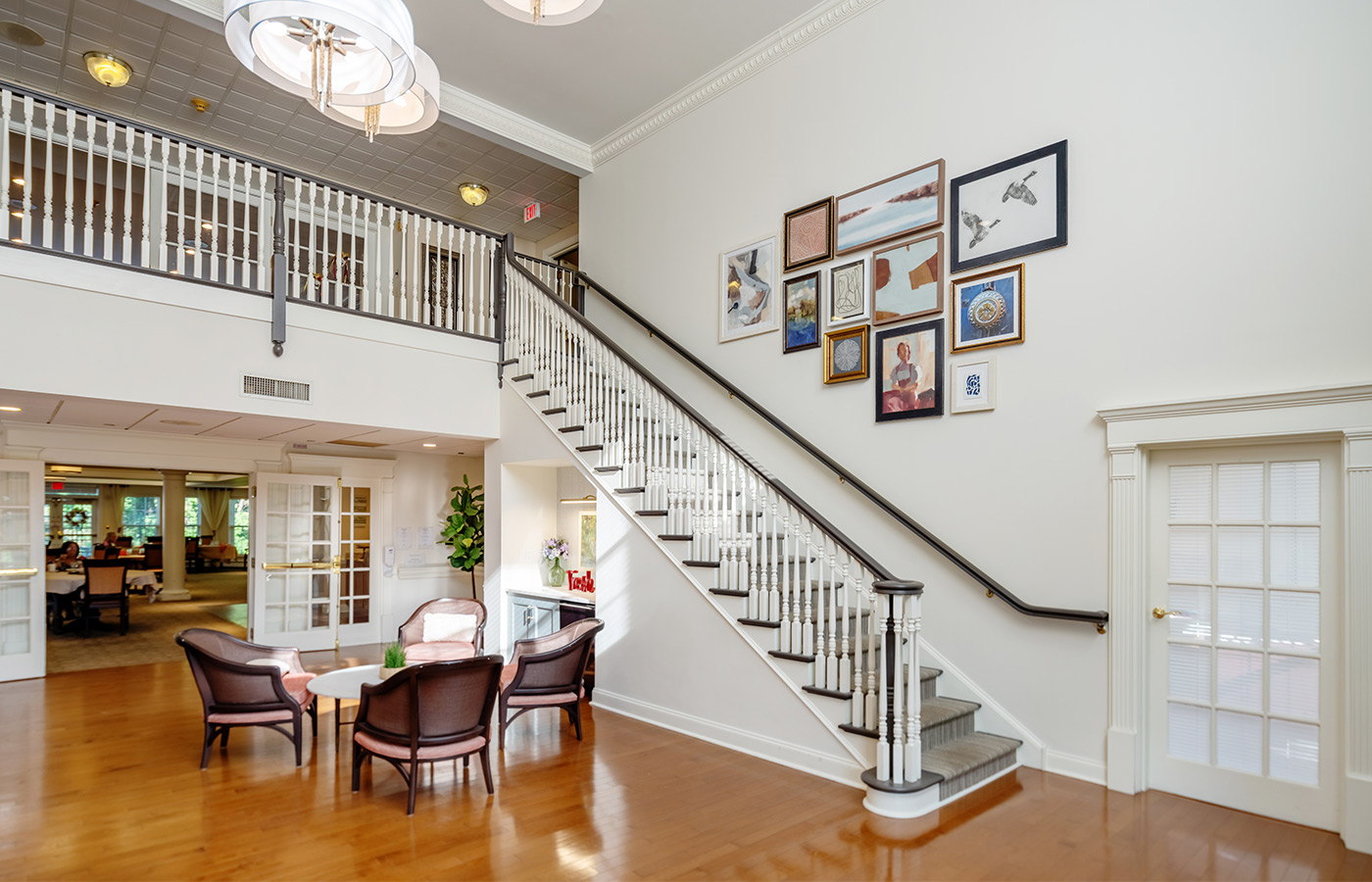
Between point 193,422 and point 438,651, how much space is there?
3078 mm

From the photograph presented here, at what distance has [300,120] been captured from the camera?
27.5ft

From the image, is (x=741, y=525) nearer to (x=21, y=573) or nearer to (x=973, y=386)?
(x=973, y=386)

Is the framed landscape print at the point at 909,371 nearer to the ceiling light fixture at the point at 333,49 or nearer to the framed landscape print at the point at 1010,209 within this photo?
the framed landscape print at the point at 1010,209

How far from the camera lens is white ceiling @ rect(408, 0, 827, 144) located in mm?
6555

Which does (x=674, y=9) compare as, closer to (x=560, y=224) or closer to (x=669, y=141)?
(x=669, y=141)

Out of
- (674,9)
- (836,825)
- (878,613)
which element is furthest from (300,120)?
(836,825)

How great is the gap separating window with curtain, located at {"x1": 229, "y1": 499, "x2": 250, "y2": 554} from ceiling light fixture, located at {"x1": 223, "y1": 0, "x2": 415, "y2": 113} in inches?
814

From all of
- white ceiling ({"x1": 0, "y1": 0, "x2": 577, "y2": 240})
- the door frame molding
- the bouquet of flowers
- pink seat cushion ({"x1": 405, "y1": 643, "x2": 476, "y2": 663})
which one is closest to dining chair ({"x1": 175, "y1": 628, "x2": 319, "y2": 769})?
pink seat cushion ({"x1": 405, "y1": 643, "x2": 476, "y2": 663})

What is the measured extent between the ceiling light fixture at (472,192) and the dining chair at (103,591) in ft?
23.2

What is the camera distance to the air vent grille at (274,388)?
6.14 m

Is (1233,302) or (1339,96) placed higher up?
(1339,96)

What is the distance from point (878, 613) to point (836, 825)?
1148mm

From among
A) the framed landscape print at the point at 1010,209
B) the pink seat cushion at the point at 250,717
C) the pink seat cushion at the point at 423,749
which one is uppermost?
the framed landscape print at the point at 1010,209

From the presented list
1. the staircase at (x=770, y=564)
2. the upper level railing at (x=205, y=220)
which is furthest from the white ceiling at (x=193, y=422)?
the staircase at (x=770, y=564)
